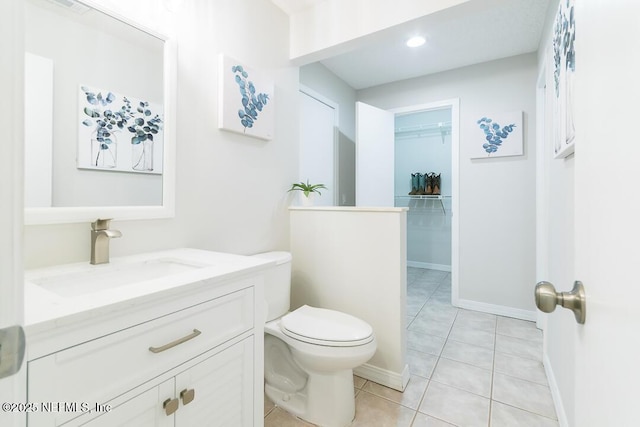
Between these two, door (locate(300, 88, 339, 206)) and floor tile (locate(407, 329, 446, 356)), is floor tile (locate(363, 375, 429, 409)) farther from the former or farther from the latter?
door (locate(300, 88, 339, 206))

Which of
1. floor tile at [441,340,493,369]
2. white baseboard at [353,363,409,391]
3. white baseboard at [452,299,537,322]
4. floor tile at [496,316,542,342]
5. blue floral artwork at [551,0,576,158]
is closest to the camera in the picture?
blue floral artwork at [551,0,576,158]

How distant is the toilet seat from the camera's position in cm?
139

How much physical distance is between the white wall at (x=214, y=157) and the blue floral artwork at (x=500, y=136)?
1.95m

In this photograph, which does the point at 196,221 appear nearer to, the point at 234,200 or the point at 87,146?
the point at 234,200

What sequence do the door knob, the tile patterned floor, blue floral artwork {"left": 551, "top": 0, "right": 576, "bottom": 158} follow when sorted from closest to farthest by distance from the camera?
the door knob
blue floral artwork {"left": 551, "top": 0, "right": 576, "bottom": 158}
the tile patterned floor

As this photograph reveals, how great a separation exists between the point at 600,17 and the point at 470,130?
2836 millimetres

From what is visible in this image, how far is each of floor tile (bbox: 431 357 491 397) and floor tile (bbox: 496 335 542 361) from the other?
407 millimetres

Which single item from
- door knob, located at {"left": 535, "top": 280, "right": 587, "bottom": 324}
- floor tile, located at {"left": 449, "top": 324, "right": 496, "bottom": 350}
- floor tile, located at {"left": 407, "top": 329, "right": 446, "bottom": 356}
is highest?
door knob, located at {"left": 535, "top": 280, "right": 587, "bottom": 324}

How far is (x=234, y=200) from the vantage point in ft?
5.73

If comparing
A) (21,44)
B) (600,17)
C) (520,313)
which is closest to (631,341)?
(600,17)

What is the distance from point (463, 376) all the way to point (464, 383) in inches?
3.0

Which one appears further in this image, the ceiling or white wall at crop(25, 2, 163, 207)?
the ceiling

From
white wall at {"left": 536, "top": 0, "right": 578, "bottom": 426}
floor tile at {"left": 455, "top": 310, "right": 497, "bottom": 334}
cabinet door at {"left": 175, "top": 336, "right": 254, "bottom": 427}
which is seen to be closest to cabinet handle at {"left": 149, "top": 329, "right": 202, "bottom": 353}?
cabinet door at {"left": 175, "top": 336, "right": 254, "bottom": 427}

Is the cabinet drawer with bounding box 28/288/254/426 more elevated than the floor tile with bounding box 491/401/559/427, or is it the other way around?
the cabinet drawer with bounding box 28/288/254/426
